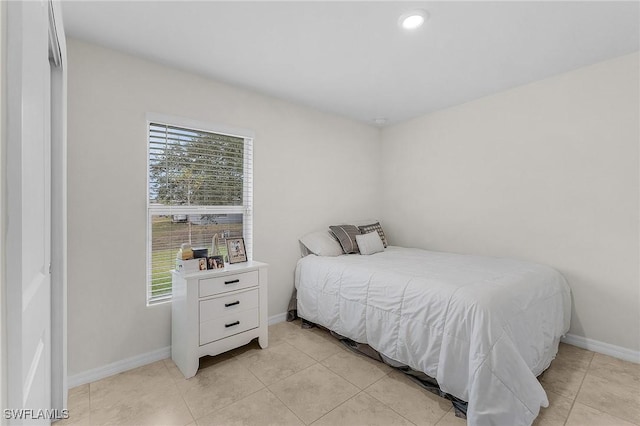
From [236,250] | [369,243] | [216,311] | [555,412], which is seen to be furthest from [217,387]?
[555,412]

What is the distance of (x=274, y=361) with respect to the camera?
2336 millimetres

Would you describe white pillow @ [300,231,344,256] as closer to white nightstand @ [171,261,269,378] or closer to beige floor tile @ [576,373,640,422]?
white nightstand @ [171,261,269,378]

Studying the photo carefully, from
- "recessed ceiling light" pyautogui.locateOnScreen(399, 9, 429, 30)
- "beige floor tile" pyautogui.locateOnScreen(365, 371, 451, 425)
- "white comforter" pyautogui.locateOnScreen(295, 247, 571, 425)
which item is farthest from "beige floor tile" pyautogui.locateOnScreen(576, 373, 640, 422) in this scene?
"recessed ceiling light" pyautogui.locateOnScreen(399, 9, 429, 30)

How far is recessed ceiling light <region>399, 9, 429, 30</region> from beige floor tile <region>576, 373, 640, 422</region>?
259 cm

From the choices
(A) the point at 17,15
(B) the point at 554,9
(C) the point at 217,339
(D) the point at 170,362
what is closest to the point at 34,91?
(A) the point at 17,15

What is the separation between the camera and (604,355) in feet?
7.98

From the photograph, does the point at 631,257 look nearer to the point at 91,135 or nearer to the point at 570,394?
the point at 570,394

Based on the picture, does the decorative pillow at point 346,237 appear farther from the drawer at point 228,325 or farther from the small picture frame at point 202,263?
the small picture frame at point 202,263

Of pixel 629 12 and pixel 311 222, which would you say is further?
pixel 311 222

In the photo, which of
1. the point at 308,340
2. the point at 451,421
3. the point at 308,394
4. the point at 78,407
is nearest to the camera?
the point at 451,421

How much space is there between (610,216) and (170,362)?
12.3 feet

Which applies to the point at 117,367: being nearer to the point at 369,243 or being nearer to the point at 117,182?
the point at 117,182

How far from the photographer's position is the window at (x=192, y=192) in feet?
7.90

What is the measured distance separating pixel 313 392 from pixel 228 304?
906 mm
